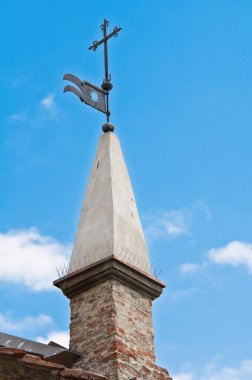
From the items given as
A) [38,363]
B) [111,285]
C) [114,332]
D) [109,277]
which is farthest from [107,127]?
[38,363]

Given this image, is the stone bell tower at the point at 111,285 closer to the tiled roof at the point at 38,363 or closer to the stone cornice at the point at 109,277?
the stone cornice at the point at 109,277

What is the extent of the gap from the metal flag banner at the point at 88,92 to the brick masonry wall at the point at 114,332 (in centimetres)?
291

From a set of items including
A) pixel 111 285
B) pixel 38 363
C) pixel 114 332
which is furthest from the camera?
pixel 111 285

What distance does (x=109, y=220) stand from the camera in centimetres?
875

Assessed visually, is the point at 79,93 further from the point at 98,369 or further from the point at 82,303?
the point at 98,369

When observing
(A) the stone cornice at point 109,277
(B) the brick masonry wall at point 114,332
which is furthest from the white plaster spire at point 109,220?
(B) the brick masonry wall at point 114,332

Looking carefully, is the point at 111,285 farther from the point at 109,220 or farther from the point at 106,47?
the point at 106,47

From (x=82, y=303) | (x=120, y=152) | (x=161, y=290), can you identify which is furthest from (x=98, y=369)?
(x=120, y=152)

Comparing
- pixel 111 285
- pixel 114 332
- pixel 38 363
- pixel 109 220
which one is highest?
pixel 109 220

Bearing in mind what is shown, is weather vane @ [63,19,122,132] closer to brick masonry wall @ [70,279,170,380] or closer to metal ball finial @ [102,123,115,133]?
metal ball finial @ [102,123,115,133]

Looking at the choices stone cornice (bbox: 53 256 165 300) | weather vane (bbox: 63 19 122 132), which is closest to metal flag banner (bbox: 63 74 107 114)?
weather vane (bbox: 63 19 122 132)

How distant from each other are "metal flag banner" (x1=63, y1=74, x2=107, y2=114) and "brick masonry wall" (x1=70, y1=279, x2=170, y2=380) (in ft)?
9.54

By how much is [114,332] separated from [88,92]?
3.79m

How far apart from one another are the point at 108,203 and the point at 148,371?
2281mm
